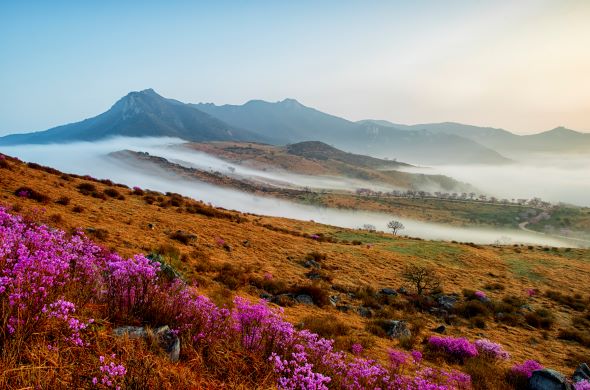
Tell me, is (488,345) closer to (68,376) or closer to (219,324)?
(219,324)

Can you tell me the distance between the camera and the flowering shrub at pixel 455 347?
1087 cm

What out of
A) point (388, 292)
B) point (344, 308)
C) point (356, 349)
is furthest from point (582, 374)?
point (388, 292)

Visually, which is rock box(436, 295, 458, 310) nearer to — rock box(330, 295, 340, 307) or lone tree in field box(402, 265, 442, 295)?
lone tree in field box(402, 265, 442, 295)

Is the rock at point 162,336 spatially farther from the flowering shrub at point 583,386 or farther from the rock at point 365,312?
the rock at point 365,312

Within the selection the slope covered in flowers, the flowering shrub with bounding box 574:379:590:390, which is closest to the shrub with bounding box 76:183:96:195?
the slope covered in flowers

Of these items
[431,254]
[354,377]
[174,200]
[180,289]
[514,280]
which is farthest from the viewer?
[431,254]

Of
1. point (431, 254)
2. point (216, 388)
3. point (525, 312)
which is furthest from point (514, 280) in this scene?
point (216, 388)

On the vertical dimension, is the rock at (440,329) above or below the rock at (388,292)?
above

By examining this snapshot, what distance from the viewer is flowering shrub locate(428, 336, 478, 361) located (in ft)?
35.7

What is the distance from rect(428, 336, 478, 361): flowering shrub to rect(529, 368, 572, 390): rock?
2051 mm

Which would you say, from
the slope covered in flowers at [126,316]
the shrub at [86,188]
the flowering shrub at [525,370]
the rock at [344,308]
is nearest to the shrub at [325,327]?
the rock at [344,308]

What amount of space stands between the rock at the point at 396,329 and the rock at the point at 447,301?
646cm

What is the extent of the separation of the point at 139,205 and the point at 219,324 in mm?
22278

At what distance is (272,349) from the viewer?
549 centimetres
